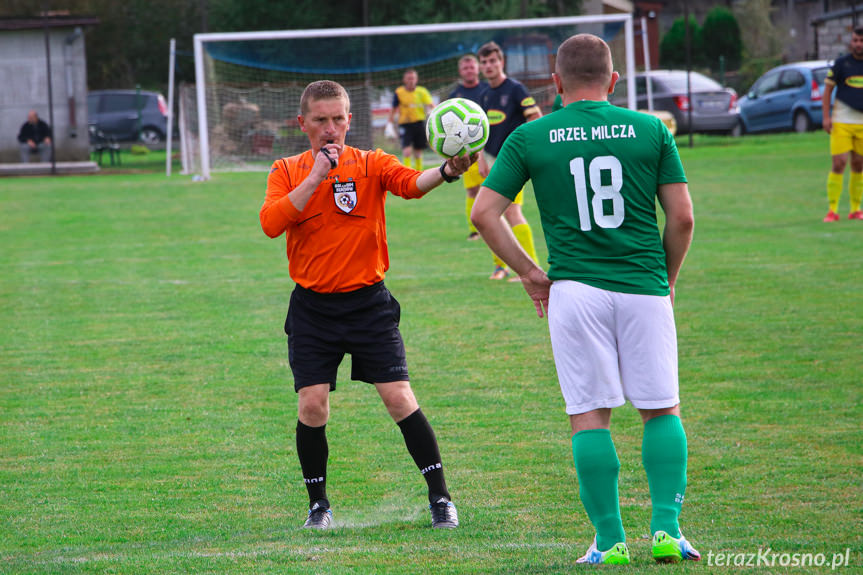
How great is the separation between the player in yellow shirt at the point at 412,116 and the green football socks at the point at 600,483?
19.5 metres

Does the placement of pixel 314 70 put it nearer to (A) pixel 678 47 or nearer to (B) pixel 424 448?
(B) pixel 424 448

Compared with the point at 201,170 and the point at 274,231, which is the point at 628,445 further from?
the point at 201,170

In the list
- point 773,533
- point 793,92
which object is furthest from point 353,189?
point 793,92

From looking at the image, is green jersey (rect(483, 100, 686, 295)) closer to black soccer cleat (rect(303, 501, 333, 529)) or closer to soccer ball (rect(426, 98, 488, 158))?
soccer ball (rect(426, 98, 488, 158))

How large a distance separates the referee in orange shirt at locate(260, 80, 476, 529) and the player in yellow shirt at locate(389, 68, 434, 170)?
18.6 meters

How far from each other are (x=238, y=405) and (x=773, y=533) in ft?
12.1

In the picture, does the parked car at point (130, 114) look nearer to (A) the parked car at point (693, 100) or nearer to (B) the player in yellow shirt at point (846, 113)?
(A) the parked car at point (693, 100)

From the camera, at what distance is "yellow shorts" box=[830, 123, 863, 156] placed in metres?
14.0

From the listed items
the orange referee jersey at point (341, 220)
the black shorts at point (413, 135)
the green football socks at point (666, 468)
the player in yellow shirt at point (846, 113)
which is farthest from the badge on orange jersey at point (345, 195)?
the black shorts at point (413, 135)

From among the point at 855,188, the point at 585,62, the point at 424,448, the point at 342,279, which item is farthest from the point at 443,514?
the point at 855,188

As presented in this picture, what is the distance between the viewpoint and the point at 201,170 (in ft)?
86.5

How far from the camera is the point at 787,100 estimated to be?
100 feet

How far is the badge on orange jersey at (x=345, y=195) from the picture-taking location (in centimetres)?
451

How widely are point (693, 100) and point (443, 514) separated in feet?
91.5
